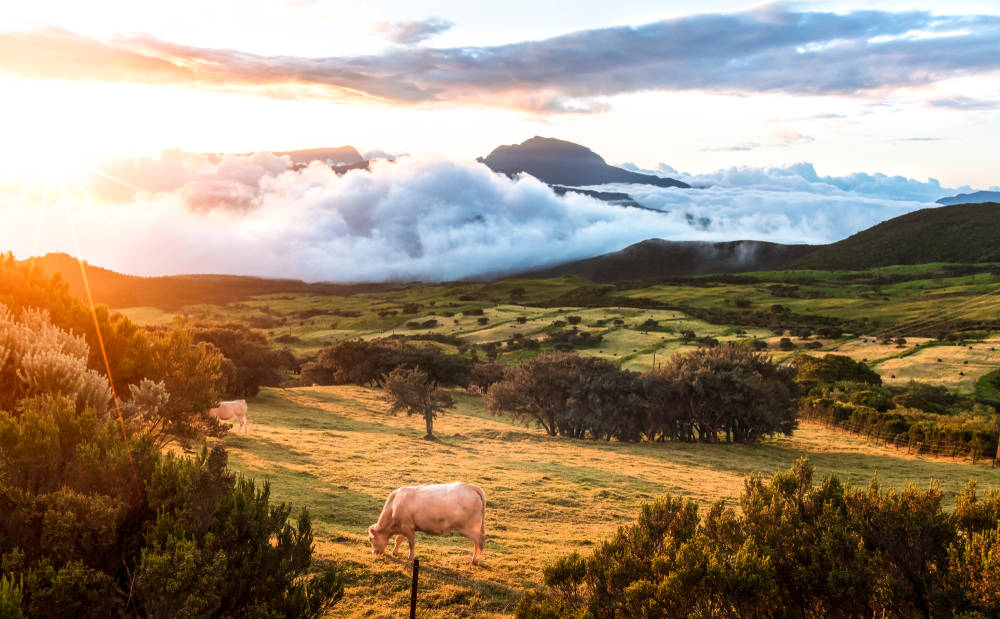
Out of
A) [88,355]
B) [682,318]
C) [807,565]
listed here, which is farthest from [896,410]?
[682,318]

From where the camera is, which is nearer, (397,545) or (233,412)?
(397,545)

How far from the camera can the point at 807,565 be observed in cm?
1098

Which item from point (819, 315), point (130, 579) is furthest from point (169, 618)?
point (819, 315)

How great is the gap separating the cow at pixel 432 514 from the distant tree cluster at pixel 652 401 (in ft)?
109

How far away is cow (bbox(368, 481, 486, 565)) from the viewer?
629 inches

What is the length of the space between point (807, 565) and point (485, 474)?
20.3 metres

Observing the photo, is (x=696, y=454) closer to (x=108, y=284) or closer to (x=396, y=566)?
(x=396, y=566)

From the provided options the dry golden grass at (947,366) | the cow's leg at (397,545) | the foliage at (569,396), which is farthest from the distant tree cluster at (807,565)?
the dry golden grass at (947,366)

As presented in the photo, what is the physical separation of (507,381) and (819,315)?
372 ft

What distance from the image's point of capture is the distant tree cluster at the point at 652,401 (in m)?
49.1

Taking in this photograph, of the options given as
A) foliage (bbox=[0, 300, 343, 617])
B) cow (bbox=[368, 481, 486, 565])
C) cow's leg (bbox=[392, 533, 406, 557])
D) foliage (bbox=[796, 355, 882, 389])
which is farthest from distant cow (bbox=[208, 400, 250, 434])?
foliage (bbox=[796, 355, 882, 389])

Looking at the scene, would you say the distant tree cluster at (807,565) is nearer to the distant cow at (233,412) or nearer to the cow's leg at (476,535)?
the cow's leg at (476,535)

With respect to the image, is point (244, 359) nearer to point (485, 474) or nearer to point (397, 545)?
point (485, 474)

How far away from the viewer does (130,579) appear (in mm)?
9062
